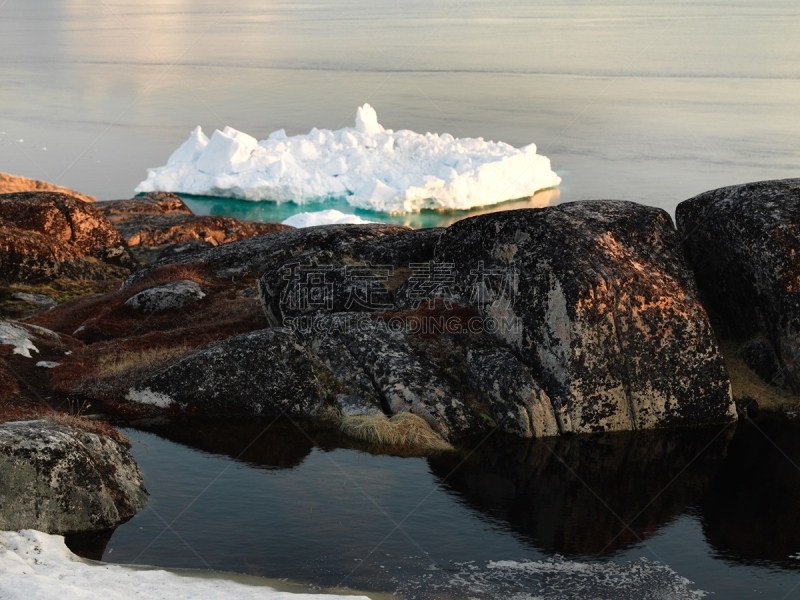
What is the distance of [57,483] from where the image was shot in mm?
18844

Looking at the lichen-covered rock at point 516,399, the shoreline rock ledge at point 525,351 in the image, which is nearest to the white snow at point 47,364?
the shoreline rock ledge at point 525,351

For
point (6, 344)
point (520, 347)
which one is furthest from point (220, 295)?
point (520, 347)

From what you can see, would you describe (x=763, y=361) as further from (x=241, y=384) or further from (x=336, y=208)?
(x=336, y=208)

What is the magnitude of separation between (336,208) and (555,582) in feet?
220

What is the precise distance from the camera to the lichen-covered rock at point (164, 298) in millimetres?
36312

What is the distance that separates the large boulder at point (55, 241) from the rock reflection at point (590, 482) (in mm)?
30445

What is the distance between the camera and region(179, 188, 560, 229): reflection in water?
266 ft

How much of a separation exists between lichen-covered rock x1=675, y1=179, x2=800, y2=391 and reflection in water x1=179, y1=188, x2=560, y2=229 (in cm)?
4957

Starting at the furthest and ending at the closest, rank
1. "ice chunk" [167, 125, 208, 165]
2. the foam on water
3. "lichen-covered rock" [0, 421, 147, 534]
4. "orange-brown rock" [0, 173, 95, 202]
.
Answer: "ice chunk" [167, 125, 208, 165] < "orange-brown rock" [0, 173, 95, 202] < "lichen-covered rock" [0, 421, 147, 534] < the foam on water

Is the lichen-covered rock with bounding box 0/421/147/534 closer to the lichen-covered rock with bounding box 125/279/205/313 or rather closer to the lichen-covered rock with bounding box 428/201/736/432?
the lichen-covered rock with bounding box 428/201/736/432

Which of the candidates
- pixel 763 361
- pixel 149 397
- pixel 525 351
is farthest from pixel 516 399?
pixel 149 397

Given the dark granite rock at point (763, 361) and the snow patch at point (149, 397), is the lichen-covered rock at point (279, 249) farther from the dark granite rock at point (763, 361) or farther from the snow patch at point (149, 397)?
the dark granite rock at point (763, 361)

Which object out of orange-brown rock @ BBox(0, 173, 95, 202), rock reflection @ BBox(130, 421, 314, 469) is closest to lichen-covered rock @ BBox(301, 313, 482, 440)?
rock reflection @ BBox(130, 421, 314, 469)

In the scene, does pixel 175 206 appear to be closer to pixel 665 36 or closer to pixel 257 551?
pixel 257 551
